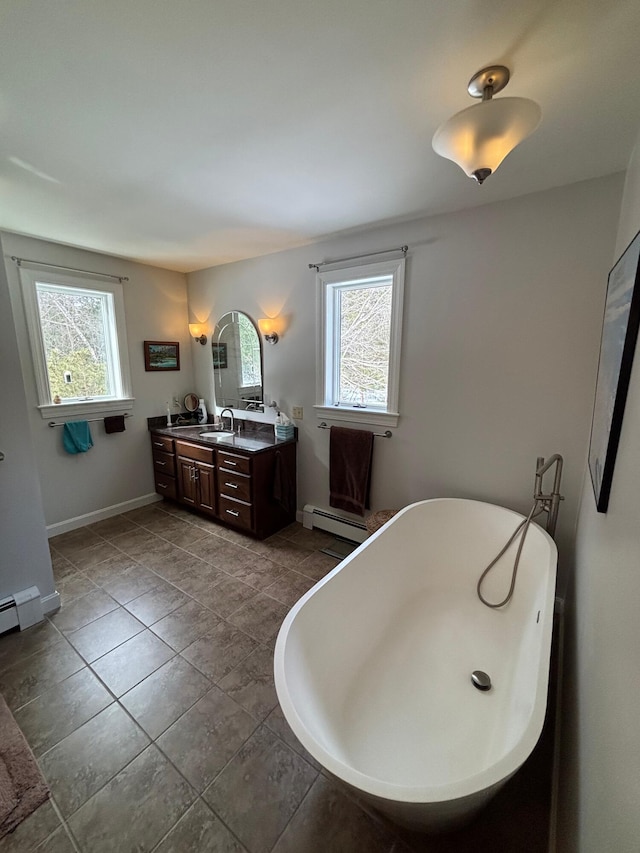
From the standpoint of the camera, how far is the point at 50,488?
117 inches

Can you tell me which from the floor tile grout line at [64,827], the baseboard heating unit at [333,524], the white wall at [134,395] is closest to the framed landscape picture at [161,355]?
the white wall at [134,395]

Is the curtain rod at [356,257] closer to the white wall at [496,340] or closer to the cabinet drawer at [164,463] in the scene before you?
the white wall at [496,340]

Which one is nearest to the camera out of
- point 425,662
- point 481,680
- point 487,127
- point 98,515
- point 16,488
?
point 487,127

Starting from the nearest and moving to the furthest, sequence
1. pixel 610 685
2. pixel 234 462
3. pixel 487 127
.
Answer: pixel 610 685 < pixel 487 127 < pixel 234 462

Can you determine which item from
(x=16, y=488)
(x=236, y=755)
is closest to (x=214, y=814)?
(x=236, y=755)

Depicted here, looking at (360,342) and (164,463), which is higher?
(360,342)

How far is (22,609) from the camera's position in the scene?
194 cm

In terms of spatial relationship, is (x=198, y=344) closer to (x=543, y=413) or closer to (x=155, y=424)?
(x=155, y=424)

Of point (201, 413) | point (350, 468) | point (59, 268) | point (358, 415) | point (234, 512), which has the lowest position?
point (234, 512)

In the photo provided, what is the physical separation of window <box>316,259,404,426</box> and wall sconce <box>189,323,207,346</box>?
1596 mm

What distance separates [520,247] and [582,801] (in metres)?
2.39

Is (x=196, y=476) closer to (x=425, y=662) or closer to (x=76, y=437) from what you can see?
(x=76, y=437)

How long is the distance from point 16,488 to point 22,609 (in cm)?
72

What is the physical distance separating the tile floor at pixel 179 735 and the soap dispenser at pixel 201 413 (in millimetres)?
1820
